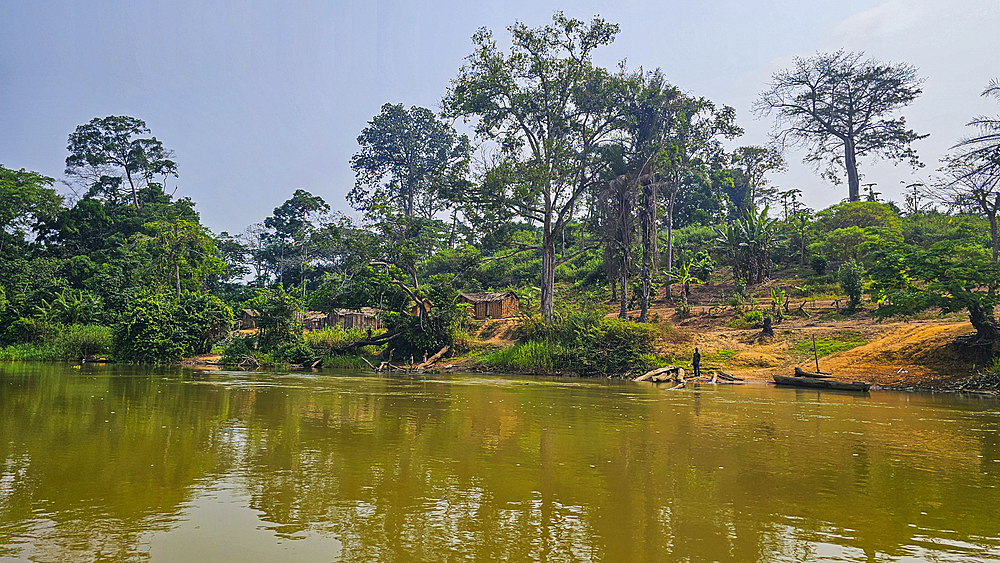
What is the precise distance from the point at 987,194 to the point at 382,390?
18504 millimetres

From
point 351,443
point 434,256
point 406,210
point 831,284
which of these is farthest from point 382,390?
point 406,210

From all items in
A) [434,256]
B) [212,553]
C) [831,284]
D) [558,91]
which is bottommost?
[212,553]

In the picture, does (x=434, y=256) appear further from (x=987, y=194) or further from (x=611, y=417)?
(x=611, y=417)

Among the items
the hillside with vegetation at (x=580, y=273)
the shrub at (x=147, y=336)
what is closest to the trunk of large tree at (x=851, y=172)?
the hillside with vegetation at (x=580, y=273)

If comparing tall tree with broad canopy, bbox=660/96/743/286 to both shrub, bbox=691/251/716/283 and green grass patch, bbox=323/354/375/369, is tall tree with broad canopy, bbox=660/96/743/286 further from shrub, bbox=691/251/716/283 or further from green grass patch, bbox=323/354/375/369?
green grass patch, bbox=323/354/375/369

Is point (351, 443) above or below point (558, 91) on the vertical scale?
below

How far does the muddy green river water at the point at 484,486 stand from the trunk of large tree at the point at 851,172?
3963 cm

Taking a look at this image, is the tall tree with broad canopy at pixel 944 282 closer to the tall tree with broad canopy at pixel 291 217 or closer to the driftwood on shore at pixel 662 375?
the driftwood on shore at pixel 662 375

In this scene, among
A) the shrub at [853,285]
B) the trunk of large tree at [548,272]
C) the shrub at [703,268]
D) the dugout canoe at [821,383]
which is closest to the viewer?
the dugout canoe at [821,383]

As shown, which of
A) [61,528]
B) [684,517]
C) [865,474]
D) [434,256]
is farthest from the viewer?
[434,256]

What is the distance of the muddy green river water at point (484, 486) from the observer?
3744 mm

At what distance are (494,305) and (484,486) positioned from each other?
29.6 m

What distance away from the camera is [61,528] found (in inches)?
151

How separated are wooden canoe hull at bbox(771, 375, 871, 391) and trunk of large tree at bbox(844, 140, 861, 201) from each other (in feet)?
107
